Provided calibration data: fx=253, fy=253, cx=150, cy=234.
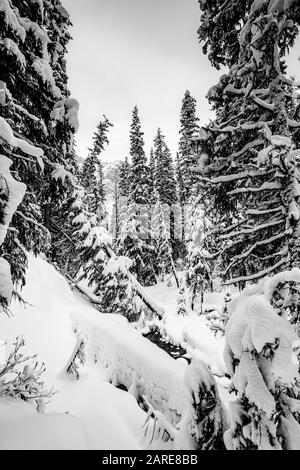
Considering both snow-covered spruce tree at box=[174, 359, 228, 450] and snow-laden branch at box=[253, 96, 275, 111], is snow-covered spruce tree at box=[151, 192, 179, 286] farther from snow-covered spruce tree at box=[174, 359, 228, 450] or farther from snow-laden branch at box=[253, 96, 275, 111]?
snow-covered spruce tree at box=[174, 359, 228, 450]

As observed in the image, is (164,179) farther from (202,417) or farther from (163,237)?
(202,417)

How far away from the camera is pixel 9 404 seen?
3.93 metres

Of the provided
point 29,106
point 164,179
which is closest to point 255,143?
point 29,106

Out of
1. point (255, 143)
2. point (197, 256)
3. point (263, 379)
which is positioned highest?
point (255, 143)

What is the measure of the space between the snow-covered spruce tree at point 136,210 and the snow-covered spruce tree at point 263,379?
64.5 ft

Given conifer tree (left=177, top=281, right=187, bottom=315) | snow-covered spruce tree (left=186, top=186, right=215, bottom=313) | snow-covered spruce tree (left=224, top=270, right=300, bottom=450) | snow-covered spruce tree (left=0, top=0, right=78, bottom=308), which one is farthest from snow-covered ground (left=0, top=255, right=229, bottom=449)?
snow-covered spruce tree (left=186, top=186, right=215, bottom=313)

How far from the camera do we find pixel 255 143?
5418 mm

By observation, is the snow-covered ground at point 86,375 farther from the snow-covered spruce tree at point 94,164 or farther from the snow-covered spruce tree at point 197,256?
the snow-covered spruce tree at point 94,164

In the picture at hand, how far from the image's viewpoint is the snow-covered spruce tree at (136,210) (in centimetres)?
2291

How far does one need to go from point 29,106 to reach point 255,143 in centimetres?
521

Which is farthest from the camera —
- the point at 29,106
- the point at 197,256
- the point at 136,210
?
the point at 136,210

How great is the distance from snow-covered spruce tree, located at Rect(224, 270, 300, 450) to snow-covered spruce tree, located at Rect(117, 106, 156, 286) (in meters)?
19.7
